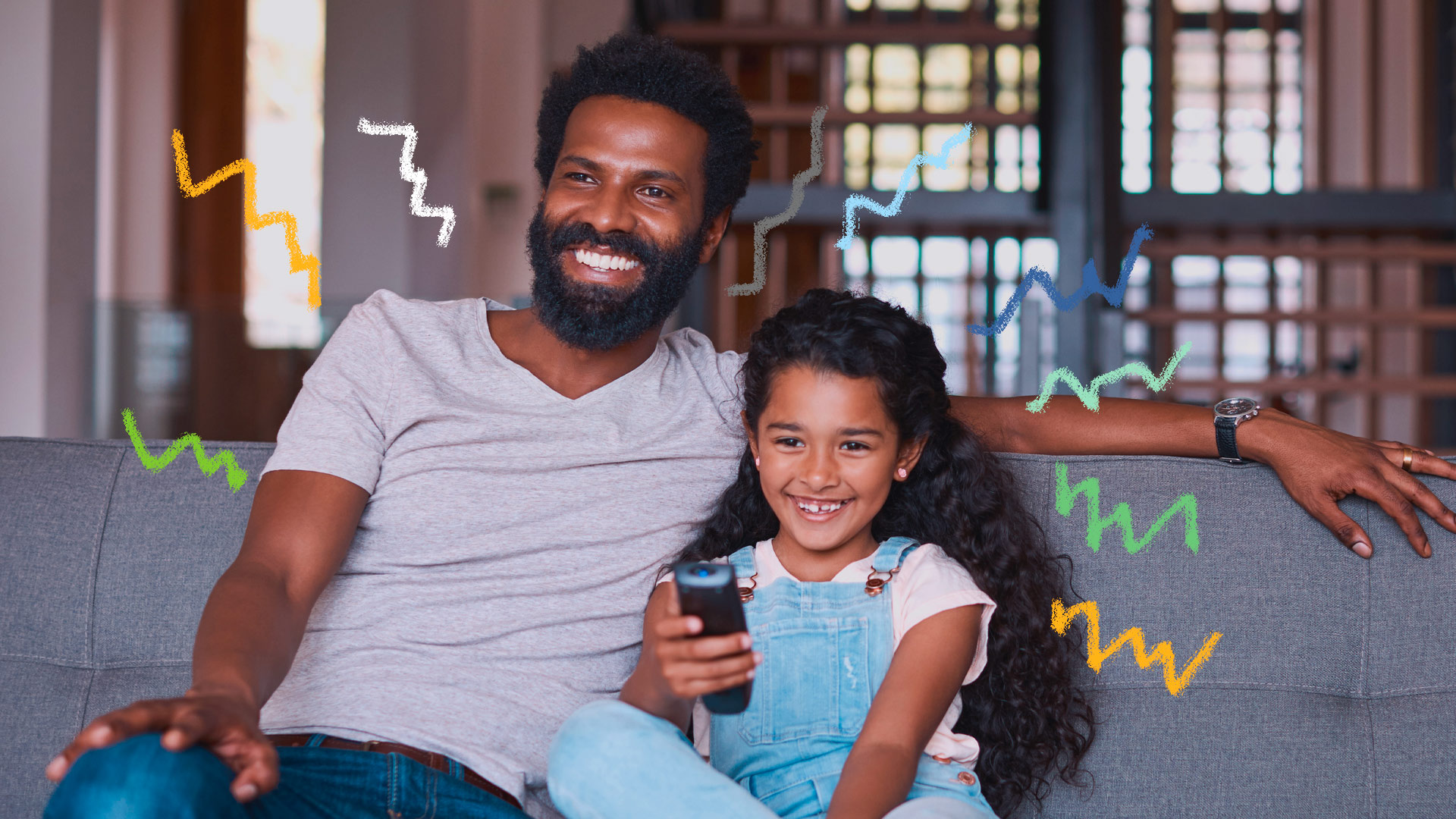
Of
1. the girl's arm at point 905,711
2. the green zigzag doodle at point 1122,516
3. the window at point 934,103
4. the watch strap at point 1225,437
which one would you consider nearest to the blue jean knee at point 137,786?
the girl's arm at point 905,711

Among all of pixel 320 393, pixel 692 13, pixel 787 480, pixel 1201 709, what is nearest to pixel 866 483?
pixel 787 480

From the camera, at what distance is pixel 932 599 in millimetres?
1284

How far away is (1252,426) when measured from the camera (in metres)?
1.49

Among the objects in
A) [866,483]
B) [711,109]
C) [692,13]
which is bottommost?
[866,483]

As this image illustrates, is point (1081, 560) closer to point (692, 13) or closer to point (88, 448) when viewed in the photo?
point (88, 448)

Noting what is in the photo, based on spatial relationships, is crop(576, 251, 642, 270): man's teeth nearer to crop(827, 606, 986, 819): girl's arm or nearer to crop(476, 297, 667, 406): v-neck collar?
crop(476, 297, 667, 406): v-neck collar

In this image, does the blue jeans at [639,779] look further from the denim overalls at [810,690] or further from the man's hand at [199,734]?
the man's hand at [199,734]

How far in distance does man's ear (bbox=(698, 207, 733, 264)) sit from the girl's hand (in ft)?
2.33

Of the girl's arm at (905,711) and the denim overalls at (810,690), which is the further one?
the denim overalls at (810,690)

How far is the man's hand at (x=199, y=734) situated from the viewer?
0.90 meters

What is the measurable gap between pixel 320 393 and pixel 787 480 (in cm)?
55

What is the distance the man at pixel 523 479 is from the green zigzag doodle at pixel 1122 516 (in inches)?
2.7

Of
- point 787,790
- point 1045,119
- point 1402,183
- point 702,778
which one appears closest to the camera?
point 702,778

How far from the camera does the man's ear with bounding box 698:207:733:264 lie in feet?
5.49
